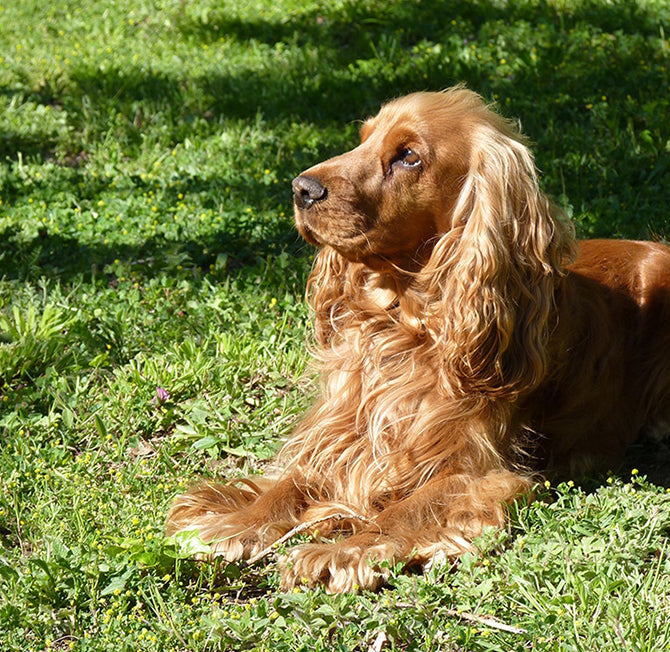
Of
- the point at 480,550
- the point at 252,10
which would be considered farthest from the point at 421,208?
the point at 252,10

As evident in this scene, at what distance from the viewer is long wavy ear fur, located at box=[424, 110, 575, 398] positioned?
10.7 feet

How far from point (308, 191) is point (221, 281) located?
1955mm

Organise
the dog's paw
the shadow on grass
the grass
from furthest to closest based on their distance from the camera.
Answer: the shadow on grass < the dog's paw < the grass

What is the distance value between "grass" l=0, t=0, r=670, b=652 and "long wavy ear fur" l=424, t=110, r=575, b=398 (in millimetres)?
526

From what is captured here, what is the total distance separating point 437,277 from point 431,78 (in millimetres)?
4046

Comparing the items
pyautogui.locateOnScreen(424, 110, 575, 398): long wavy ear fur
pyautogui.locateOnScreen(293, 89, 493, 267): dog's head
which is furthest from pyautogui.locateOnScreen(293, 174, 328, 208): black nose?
pyautogui.locateOnScreen(424, 110, 575, 398): long wavy ear fur

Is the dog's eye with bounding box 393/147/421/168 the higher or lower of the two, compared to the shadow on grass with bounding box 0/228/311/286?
higher

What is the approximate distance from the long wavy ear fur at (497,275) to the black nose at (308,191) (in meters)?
0.43

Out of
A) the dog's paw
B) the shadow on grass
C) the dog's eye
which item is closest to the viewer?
the dog's paw

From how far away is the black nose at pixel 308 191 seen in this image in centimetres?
335

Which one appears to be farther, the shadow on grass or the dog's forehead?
the shadow on grass

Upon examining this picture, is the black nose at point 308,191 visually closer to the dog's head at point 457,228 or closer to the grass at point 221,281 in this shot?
the dog's head at point 457,228

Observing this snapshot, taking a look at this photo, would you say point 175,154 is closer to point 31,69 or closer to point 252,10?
point 31,69

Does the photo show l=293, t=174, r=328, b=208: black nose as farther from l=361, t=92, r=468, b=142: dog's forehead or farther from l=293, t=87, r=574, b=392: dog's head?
l=361, t=92, r=468, b=142: dog's forehead
